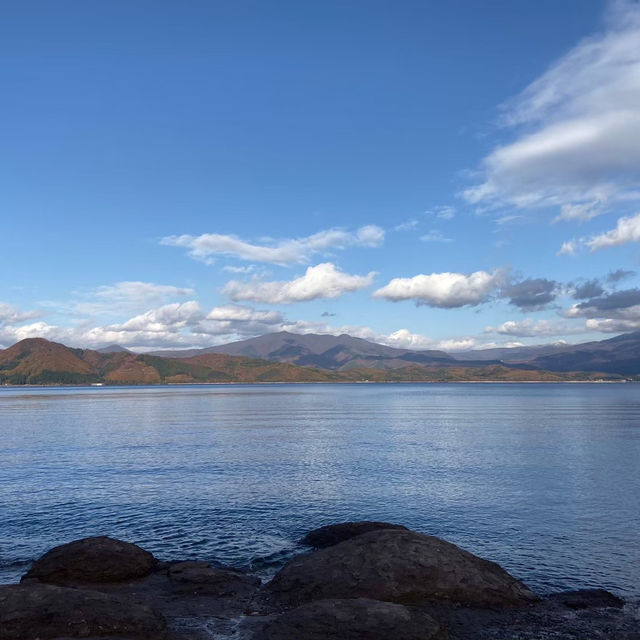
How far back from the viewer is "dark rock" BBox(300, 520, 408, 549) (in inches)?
1423

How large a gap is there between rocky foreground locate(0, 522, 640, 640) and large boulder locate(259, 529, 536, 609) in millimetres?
54

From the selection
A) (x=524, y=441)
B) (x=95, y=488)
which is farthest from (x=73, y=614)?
(x=524, y=441)

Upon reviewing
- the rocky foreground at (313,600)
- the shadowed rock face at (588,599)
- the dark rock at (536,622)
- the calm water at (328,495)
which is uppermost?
the rocky foreground at (313,600)

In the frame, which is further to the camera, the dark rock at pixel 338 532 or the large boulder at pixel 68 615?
the dark rock at pixel 338 532

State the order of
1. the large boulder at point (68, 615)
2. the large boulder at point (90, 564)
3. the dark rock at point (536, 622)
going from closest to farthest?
the large boulder at point (68, 615) < the dark rock at point (536, 622) < the large boulder at point (90, 564)

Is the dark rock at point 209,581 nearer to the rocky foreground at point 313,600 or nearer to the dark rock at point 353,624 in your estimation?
the rocky foreground at point 313,600

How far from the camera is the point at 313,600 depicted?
26.0 meters

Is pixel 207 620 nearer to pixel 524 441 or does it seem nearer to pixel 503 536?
pixel 503 536

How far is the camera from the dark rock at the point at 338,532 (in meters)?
36.2

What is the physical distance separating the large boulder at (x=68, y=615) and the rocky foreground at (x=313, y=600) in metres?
0.04

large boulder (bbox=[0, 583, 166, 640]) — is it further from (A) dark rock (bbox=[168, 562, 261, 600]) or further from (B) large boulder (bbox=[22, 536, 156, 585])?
(B) large boulder (bbox=[22, 536, 156, 585])

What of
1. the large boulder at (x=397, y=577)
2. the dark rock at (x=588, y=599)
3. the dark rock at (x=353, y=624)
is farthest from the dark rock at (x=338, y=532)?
the dark rock at (x=353, y=624)

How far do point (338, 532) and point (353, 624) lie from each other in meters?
15.7

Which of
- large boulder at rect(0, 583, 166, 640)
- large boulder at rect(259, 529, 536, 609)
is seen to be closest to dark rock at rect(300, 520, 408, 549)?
large boulder at rect(259, 529, 536, 609)
